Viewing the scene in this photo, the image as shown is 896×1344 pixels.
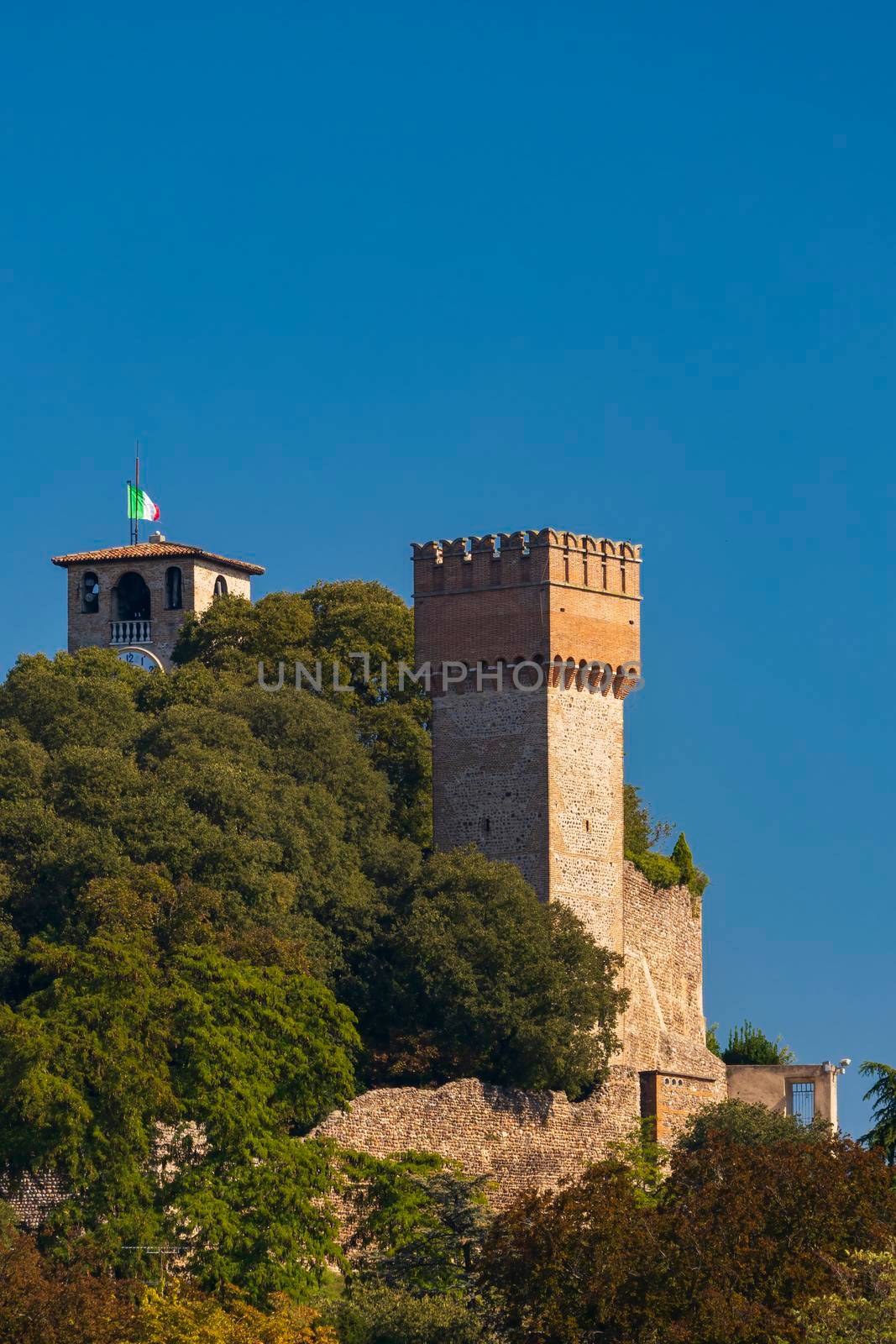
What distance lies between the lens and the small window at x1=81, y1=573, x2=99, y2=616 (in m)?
78.9

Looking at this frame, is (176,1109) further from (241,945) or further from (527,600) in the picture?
(527,600)

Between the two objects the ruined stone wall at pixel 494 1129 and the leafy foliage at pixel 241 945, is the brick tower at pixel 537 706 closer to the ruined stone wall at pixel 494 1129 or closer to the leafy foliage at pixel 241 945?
the leafy foliage at pixel 241 945

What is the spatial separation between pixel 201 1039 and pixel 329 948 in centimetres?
797

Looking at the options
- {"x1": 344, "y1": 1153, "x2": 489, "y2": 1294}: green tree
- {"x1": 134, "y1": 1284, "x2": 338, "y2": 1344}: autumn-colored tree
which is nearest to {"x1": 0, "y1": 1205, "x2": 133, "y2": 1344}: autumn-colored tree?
{"x1": 134, "y1": 1284, "x2": 338, "y2": 1344}: autumn-colored tree

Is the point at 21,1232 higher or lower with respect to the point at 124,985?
lower

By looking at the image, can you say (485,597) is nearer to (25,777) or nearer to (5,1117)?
(25,777)

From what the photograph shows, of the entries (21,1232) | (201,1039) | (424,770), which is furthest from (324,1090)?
(424,770)

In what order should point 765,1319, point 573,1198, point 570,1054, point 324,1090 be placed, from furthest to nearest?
point 570,1054 → point 324,1090 → point 573,1198 → point 765,1319

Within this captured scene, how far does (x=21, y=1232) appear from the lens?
47312 millimetres

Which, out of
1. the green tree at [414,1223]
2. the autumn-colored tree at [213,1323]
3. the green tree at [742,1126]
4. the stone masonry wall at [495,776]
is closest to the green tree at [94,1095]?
the autumn-colored tree at [213,1323]

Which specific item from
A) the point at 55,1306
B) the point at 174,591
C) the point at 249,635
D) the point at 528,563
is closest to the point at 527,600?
the point at 528,563

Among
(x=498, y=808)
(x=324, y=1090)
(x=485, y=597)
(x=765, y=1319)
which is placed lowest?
→ (x=765, y=1319)

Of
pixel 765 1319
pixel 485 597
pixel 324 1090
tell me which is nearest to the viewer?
pixel 765 1319

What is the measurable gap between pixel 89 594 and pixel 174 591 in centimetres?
242
